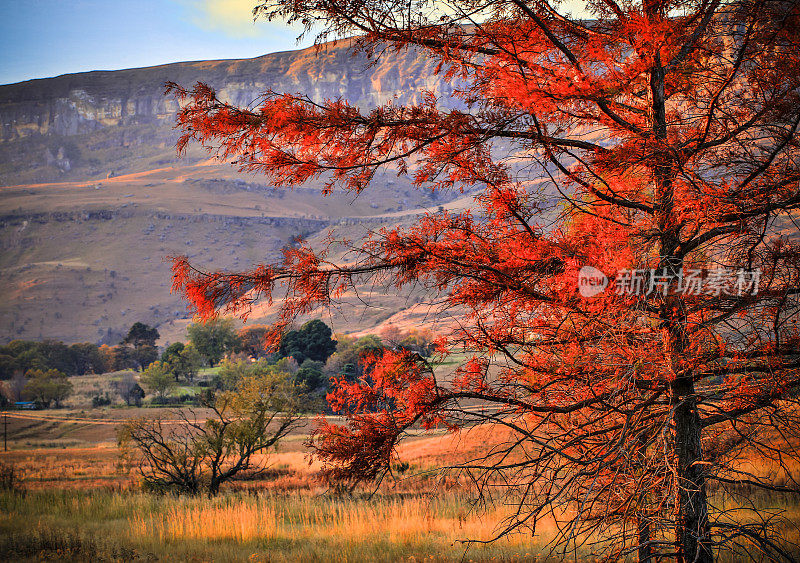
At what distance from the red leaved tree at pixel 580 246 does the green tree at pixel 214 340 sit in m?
64.6

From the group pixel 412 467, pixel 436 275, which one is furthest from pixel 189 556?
pixel 412 467

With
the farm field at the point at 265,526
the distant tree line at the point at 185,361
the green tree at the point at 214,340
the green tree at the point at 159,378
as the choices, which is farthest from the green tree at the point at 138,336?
the farm field at the point at 265,526

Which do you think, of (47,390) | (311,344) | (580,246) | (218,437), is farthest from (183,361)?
(580,246)

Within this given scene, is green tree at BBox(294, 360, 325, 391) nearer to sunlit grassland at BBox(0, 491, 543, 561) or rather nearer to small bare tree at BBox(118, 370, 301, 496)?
small bare tree at BBox(118, 370, 301, 496)

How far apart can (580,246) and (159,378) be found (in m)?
55.3

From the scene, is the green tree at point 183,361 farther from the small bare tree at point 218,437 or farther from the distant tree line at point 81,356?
the small bare tree at point 218,437

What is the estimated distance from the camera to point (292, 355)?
5334 cm

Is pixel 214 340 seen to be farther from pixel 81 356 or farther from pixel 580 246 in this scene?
pixel 580 246

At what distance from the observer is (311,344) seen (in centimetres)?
5312

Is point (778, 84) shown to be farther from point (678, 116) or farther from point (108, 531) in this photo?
point (108, 531)

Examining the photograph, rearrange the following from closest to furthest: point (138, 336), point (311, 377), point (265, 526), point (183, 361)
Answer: point (265, 526)
point (311, 377)
point (183, 361)
point (138, 336)

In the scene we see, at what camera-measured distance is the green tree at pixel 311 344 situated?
52.7 metres

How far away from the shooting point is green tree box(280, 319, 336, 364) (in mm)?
52688

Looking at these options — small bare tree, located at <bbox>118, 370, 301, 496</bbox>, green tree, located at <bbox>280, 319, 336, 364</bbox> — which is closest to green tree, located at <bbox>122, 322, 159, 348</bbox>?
green tree, located at <bbox>280, 319, 336, 364</bbox>
